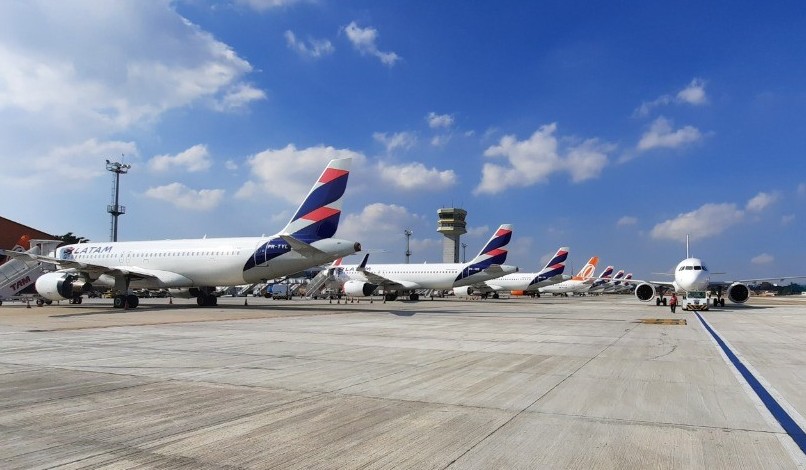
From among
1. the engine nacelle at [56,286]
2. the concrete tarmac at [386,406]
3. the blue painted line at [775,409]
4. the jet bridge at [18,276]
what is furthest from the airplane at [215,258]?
the blue painted line at [775,409]

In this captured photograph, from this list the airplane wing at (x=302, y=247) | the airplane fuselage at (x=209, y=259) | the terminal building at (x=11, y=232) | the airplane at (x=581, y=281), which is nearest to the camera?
the airplane wing at (x=302, y=247)

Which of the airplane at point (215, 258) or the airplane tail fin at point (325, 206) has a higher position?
the airplane tail fin at point (325, 206)

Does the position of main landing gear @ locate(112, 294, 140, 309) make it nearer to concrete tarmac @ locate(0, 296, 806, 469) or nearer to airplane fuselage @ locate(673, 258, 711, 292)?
concrete tarmac @ locate(0, 296, 806, 469)

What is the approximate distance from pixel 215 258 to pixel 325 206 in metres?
6.95

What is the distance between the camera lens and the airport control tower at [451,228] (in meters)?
112

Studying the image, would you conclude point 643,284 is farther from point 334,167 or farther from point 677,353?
point 677,353

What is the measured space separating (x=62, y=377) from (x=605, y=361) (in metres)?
8.75

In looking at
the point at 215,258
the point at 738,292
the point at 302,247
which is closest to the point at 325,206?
the point at 302,247

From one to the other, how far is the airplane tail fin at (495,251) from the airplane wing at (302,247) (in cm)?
2200

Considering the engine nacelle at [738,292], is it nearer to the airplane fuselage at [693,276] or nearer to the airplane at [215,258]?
the airplane fuselage at [693,276]

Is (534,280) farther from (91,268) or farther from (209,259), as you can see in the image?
(91,268)

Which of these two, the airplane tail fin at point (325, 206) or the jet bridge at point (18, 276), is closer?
the airplane tail fin at point (325, 206)

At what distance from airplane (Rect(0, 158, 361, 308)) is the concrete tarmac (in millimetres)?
14036

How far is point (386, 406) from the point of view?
5.74 m
